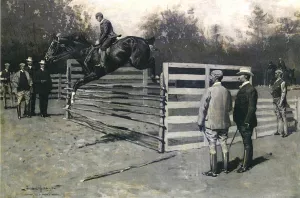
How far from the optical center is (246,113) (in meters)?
4.70

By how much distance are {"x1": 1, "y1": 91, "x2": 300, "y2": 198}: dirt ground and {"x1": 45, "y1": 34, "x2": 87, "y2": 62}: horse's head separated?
1.30 m

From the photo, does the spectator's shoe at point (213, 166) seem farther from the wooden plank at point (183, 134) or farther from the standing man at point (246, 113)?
the wooden plank at point (183, 134)

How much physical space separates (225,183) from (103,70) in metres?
3.18

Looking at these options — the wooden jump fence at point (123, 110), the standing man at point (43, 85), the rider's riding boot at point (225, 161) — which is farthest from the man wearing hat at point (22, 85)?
the rider's riding boot at point (225, 161)

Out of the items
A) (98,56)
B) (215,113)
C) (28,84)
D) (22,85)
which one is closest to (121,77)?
(98,56)

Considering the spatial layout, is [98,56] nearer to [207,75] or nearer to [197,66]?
[197,66]

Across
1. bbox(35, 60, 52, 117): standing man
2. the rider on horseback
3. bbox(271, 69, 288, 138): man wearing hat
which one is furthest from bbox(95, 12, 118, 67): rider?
bbox(271, 69, 288, 138): man wearing hat

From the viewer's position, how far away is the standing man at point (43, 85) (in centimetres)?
729

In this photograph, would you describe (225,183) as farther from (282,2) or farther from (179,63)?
(282,2)

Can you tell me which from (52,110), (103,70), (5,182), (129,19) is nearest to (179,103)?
(129,19)

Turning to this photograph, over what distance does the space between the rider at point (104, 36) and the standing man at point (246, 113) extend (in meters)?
2.21

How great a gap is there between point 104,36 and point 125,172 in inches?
91.2

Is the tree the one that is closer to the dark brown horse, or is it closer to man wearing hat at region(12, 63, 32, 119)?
the dark brown horse

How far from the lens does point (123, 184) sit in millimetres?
4590
